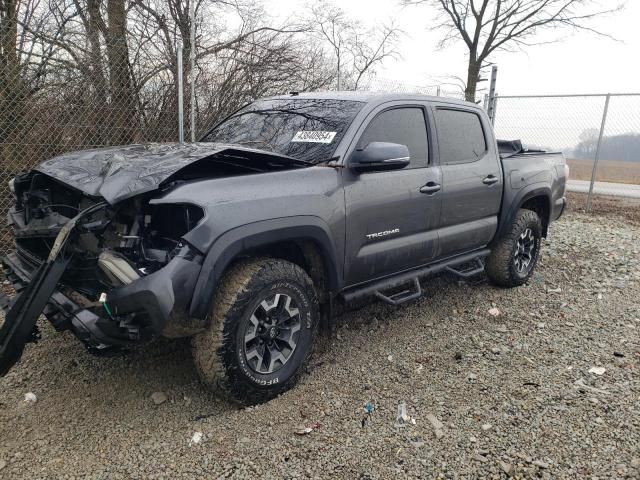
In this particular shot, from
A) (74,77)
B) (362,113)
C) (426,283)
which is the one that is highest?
(74,77)

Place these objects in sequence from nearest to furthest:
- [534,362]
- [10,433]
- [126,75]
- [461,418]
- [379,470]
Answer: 1. [379,470]
2. [10,433]
3. [461,418]
4. [534,362]
5. [126,75]

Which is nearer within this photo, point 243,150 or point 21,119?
point 243,150

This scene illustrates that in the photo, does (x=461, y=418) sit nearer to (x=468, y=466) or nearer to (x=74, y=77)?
(x=468, y=466)

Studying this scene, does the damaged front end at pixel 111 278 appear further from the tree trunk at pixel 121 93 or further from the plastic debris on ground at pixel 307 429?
the tree trunk at pixel 121 93

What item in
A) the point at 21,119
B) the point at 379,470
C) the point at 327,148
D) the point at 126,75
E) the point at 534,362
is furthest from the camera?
the point at 126,75

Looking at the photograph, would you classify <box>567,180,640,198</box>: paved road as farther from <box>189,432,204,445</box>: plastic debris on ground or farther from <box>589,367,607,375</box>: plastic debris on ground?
<box>189,432,204,445</box>: plastic debris on ground

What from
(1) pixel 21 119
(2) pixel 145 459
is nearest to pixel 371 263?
(2) pixel 145 459

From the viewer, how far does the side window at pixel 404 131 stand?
3.47 metres

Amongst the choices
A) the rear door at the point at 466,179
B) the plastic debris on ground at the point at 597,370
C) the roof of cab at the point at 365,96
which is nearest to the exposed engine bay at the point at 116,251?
the roof of cab at the point at 365,96

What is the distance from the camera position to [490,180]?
14.4ft

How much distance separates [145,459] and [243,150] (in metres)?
1.64

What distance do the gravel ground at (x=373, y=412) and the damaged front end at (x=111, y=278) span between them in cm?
51

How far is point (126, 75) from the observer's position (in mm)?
5836

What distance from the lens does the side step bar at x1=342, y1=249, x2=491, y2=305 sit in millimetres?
3389
